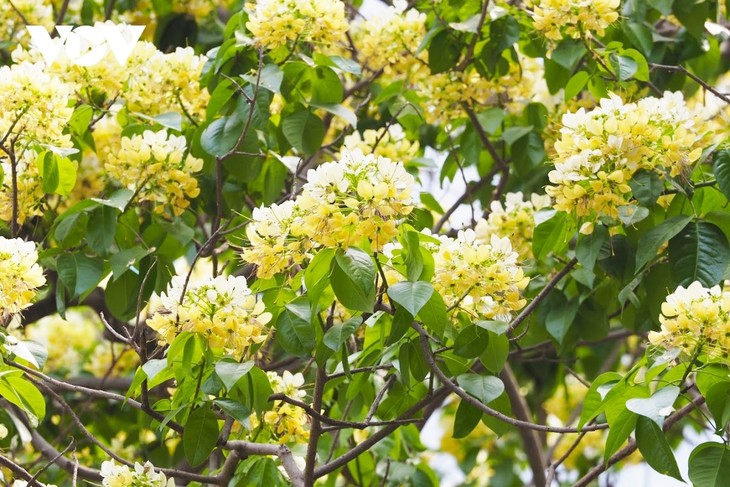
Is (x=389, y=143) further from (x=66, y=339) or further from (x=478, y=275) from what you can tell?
(x=66, y=339)

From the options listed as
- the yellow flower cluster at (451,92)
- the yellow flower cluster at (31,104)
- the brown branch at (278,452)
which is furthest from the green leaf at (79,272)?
the yellow flower cluster at (451,92)

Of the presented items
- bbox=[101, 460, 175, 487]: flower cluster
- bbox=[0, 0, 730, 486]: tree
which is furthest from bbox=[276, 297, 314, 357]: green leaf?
bbox=[101, 460, 175, 487]: flower cluster

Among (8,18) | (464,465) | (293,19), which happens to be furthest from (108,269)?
→ (464,465)

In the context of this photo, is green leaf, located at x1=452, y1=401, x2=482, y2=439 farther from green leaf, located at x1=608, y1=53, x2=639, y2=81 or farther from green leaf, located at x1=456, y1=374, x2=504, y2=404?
green leaf, located at x1=608, y1=53, x2=639, y2=81

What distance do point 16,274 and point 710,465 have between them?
1199mm

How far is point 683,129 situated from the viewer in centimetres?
205

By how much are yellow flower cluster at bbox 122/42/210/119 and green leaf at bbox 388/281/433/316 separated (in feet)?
3.78

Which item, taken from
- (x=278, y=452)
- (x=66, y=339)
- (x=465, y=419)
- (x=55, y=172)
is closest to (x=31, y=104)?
(x=55, y=172)

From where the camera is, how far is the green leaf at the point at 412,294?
1705mm

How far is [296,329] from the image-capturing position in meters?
1.83

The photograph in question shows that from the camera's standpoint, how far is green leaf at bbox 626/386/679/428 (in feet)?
5.14

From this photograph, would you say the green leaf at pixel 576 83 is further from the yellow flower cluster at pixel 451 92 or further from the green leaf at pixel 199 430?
the green leaf at pixel 199 430

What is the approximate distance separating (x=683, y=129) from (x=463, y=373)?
23.9 inches

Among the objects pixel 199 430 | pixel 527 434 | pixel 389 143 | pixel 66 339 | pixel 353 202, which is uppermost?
pixel 353 202
